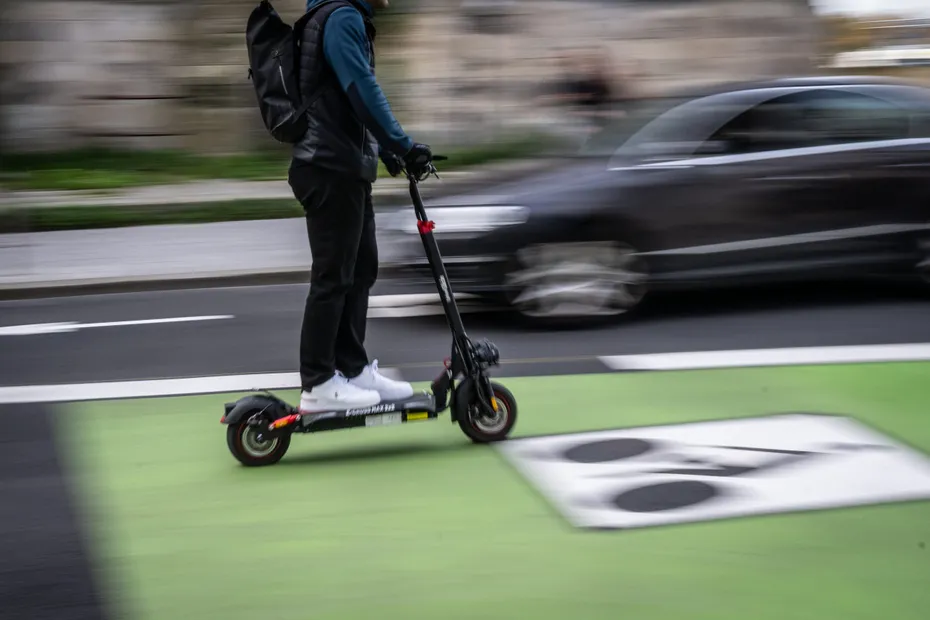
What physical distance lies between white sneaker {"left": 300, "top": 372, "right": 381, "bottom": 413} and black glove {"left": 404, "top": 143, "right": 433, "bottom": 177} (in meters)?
0.88

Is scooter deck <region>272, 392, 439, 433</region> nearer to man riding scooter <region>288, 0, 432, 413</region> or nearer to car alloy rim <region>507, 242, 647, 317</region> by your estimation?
man riding scooter <region>288, 0, 432, 413</region>

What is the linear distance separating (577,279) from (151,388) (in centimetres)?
256

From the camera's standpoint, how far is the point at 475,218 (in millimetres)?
7816

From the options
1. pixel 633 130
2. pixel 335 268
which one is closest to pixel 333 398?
pixel 335 268

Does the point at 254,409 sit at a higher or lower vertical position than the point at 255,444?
higher

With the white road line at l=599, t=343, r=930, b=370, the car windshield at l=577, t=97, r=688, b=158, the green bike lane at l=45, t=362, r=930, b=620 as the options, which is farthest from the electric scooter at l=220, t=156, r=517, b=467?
the car windshield at l=577, t=97, r=688, b=158

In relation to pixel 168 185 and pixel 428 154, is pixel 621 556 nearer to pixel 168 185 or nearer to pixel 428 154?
pixel 428 154

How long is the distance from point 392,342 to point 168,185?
874 cm

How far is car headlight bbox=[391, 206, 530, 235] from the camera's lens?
7.77 metres

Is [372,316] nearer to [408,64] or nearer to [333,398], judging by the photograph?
[333,398]

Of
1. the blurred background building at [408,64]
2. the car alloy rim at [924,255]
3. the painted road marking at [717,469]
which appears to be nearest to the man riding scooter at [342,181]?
the painted road marking at [717,469]

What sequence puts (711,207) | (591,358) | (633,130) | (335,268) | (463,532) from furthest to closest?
(633,130)
(711,207)
(591,358)
(335,268)
(463,532)

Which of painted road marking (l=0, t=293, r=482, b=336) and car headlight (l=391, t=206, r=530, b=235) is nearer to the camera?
car headlight (l=391, t=206, r=530, b=235)

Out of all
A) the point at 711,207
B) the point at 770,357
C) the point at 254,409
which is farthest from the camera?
the point at 711,207
